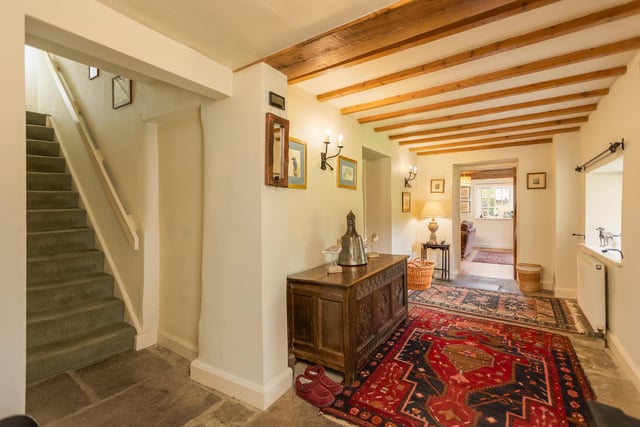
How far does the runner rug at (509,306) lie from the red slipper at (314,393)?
223 cm

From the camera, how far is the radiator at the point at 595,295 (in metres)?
2.66

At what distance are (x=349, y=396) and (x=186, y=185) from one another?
1989 mm

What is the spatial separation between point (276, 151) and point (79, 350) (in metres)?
2.16

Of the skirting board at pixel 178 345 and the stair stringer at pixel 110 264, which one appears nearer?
the skirting board at pixel 178 345

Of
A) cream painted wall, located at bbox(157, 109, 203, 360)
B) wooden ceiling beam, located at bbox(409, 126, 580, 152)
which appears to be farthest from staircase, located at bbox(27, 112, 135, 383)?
wooden ceiling beam, located at bbox(409, 126, 580, 152)

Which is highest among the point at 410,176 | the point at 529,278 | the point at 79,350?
the point at 410,176

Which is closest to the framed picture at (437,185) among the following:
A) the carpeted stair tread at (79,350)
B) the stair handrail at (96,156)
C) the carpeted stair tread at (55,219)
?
the stair handrail at (96,156)

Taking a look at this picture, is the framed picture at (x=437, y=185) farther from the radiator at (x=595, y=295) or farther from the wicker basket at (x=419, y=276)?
the radiator at (x=595, y=295)

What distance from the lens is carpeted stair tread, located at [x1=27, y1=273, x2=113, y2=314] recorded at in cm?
241

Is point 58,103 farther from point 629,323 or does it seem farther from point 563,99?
point 629,323

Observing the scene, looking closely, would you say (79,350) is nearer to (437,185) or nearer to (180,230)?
(180,230)

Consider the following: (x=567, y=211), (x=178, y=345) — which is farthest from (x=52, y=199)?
(x=567, y=211)

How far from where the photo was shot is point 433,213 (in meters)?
4.86

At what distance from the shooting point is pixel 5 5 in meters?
1.12
